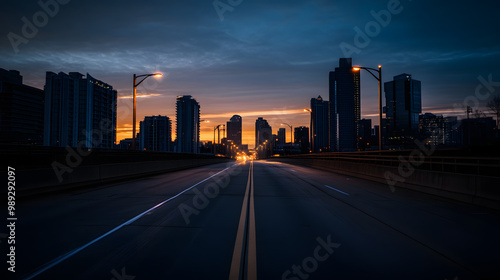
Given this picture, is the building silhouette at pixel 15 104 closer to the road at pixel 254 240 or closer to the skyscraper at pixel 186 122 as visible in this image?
the skyscraper at pixel 186 122

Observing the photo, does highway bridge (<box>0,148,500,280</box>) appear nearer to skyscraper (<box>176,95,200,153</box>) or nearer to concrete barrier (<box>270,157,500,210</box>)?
concrete barrier (<box>270,157,500,210</box>)

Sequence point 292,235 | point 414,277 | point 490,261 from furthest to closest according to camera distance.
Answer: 1. point 292,235
2. point 490,261
3. point 414,277

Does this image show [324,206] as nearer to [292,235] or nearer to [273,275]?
[292,235]

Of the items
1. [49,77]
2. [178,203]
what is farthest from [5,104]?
[178,203]

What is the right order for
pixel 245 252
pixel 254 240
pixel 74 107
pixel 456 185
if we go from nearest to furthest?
1. pixel 245 252
2. pixel 254 240
3. pixel 456 185
4. pixel 74 107

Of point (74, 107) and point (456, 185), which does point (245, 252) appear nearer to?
point (456, 185)

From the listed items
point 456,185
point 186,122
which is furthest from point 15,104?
point 456,185

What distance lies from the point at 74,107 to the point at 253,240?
167 metres

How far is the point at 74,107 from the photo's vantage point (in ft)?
504

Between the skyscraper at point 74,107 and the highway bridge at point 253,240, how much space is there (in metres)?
149

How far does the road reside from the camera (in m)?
5.05

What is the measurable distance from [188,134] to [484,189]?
615 feet

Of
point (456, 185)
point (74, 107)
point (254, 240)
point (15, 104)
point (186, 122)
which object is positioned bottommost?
point (254, 240)

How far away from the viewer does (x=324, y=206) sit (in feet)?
36.8
